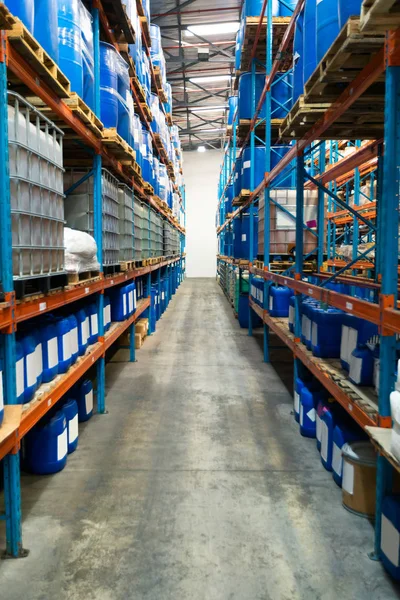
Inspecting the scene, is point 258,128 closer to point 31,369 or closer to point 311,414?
point 311,414

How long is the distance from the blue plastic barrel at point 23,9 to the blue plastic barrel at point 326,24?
196cm

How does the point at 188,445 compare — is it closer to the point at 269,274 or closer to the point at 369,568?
the point at 369,568

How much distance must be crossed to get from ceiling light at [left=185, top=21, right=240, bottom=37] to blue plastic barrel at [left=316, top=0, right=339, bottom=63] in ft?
40.3

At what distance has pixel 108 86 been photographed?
Result: 15.2 ft

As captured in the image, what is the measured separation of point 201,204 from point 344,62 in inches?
955

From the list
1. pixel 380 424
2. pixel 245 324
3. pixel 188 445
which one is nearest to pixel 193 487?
pixel 188 445

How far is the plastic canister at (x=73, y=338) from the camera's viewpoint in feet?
12.0

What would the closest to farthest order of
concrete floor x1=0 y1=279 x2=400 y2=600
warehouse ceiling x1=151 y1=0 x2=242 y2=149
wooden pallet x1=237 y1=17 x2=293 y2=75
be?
concrete floor x1=0 y1=279 x2=400 y2=600 → wooden pallet x1=237 y1=17 x2=293 y2=75 → warehouse ceiling x1=151 y1=0 x2=242 y2=149

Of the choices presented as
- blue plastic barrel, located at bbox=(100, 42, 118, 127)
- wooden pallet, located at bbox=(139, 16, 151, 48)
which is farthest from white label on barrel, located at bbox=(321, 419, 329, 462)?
wooden pallet, located at bbox=(139, 16, 151, 48)

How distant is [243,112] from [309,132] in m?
4.70

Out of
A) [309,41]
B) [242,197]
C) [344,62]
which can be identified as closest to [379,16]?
[344,62]

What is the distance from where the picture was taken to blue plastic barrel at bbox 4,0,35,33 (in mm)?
2648

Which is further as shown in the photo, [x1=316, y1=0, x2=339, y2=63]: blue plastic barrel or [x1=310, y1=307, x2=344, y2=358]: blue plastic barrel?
[x1=310, y1=307, x2=344, y2=358]: blue plastic barrel

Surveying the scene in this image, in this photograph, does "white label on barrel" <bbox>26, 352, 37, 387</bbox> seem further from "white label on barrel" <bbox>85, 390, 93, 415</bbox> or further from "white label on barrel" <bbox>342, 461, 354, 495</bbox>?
"white label on barrel" <bbox>342, 461, 354, 495</bbox>
